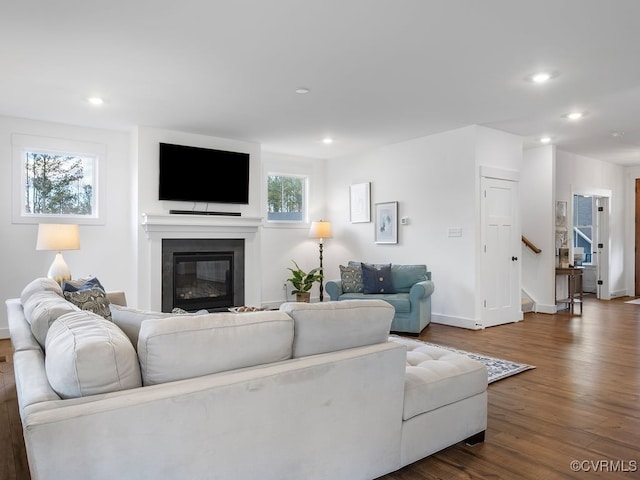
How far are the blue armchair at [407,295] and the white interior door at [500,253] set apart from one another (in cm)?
78

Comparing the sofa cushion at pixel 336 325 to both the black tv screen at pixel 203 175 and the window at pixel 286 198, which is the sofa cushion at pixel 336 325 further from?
the window at pixel 286 198

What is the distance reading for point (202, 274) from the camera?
580cm

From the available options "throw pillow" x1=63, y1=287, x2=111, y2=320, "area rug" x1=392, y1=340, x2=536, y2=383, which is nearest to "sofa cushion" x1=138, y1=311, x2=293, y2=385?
"throw pillow" x1=63, y1=287, x2=111, y2=320

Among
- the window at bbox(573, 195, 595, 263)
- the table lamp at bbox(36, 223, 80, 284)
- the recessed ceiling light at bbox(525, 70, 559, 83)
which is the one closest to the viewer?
the recessed ceiling light at bbox(525, 70, 559, 83)

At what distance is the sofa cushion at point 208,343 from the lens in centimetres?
144

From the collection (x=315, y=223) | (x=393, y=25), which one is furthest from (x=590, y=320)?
(x=393, y=25)

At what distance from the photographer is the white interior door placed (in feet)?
17.8

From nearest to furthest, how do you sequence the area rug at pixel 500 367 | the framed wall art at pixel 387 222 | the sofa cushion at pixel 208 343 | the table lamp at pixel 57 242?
the sofa cushion at pixel 208 343
the area rug at pixel 500 367
the table lamp at pixel 57 242
the framed wall art at pixel 387 222

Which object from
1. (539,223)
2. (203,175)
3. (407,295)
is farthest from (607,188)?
(203,175)

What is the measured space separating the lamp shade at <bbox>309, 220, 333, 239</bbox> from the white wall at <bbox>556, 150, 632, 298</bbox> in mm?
3871

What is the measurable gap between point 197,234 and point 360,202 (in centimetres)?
263

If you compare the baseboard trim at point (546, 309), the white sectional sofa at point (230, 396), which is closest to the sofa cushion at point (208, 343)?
the white sectional sofa at point (230, 396)

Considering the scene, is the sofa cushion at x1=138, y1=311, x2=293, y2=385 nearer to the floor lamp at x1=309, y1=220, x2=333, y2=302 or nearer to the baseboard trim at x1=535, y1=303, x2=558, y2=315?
the floor lamp at x1=309, y1=220, x2=333, y2=302

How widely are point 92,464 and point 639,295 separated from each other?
992cm
